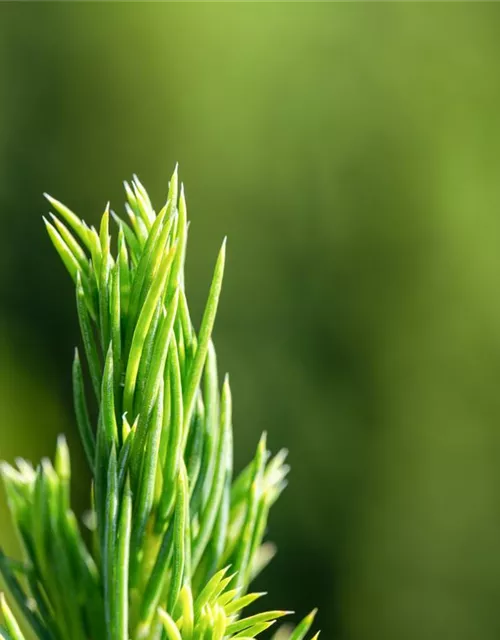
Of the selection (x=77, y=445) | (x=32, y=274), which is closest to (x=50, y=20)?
(x=32, y=274)

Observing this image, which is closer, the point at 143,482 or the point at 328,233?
the point at 143,482

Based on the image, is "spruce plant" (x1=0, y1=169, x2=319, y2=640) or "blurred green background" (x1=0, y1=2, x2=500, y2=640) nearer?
"spruce plant" (x1=0, y1=169, x2=319, y2=640)

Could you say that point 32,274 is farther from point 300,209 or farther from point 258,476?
point 258,476

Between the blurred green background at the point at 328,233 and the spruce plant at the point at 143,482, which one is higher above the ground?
the blurred green background at the point at 328,233

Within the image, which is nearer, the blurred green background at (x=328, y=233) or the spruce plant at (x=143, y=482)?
the spruce plant at (x=143, y=482)
